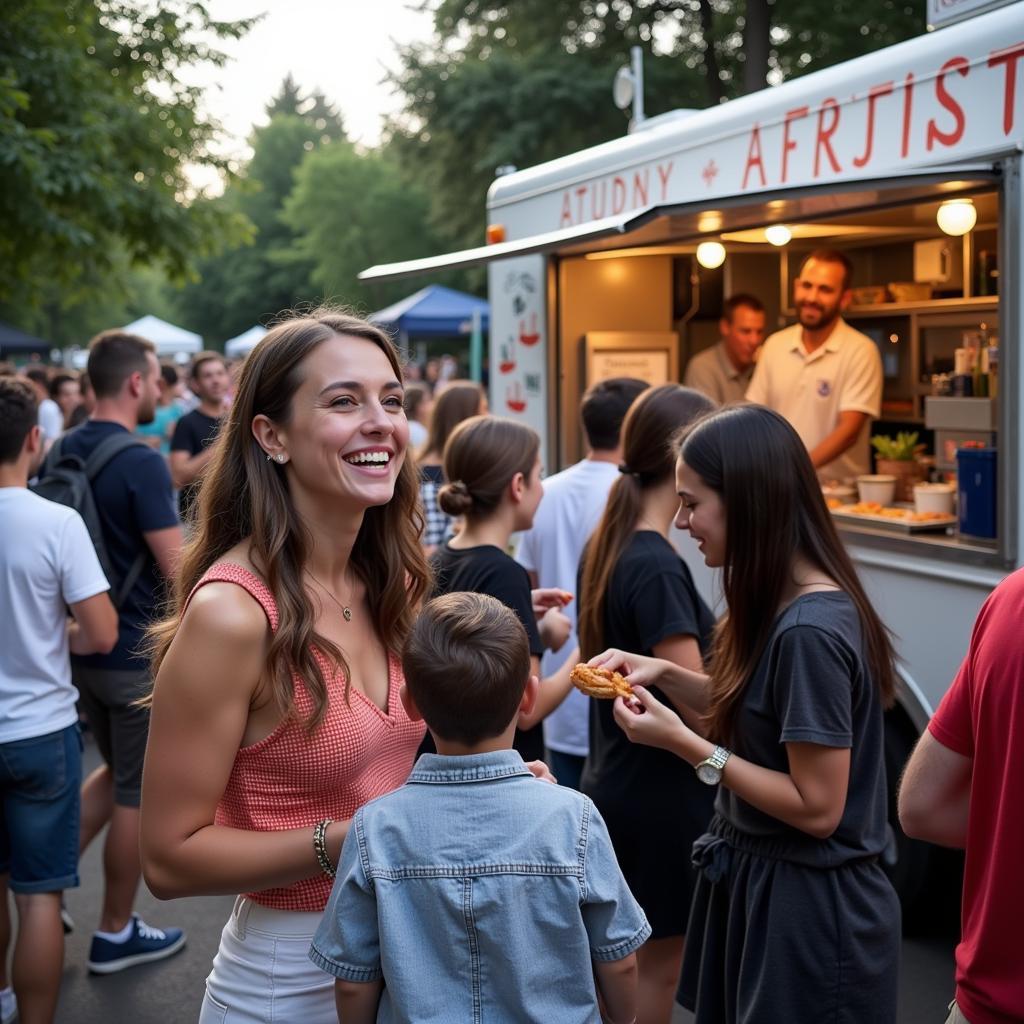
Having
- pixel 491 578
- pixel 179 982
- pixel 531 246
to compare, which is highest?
pixel 531 246

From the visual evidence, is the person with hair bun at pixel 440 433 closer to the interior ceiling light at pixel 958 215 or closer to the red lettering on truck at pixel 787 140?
the red lettering on truck at pixel 787 140

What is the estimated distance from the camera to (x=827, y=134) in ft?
16.1

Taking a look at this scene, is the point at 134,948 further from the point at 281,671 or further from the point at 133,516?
the point at 281,671

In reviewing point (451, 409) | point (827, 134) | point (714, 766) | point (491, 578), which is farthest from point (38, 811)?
point (827, 134)

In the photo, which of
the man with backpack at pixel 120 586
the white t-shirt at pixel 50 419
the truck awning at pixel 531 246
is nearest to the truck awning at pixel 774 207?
the truck awning at pixel 531 246

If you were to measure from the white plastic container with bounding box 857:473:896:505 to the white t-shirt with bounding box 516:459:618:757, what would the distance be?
1782mm

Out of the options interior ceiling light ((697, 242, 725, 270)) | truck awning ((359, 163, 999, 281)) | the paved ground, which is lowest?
the paved ground

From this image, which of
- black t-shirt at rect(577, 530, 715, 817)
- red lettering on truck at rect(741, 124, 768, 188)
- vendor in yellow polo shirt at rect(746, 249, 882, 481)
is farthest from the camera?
vendor in yellow polo shirt at rect(746, 249, 882, 481)

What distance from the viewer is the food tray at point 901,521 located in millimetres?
4715

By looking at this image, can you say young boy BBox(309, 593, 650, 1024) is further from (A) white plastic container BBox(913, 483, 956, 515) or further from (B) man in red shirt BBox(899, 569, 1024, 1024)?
(A) white plastic container BBox(913, 483, 956, 515)

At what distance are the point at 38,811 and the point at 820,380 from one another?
4251 mm

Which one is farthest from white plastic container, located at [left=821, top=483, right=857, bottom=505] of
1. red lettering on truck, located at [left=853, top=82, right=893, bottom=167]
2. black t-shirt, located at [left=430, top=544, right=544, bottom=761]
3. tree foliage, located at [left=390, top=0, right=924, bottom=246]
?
tree foliage, located at [left=390, top=0, right=924, bottom=246]

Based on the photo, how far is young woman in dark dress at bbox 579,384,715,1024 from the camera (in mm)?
3361

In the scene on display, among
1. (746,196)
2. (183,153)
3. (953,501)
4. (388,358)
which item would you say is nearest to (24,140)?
(183,153)
